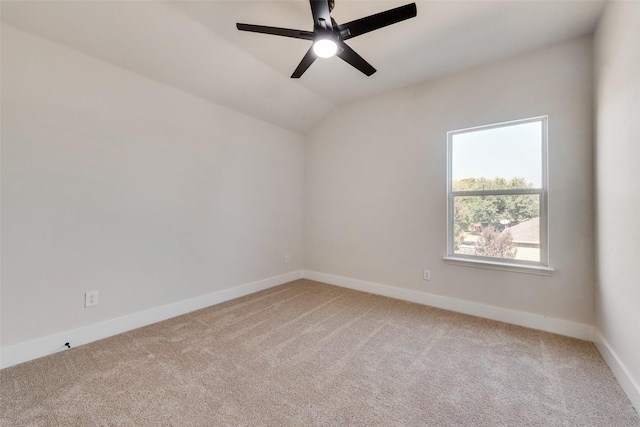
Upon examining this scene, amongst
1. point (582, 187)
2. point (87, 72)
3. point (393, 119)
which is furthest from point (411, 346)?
point (87, 72)

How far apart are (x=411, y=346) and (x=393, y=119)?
2.67 metres

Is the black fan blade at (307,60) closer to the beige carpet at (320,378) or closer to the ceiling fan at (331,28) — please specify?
the ceiling fan at (331,28)

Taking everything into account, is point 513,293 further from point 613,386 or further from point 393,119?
point 393,119

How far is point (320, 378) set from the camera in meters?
1.77

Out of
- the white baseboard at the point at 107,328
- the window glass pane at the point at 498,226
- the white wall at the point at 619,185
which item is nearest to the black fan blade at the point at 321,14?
the white wall at the point at 619,185

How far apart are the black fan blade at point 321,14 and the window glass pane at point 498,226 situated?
2.31 metres

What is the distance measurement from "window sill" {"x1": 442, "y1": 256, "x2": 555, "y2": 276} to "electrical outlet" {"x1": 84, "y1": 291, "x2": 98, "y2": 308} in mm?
3487

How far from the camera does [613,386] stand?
1692 mm

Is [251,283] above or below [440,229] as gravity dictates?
below

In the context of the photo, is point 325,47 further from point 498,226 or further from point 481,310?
point 481,310

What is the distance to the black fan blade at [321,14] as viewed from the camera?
4.97 feet

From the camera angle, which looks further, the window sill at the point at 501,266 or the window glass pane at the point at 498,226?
the window glass pane at the point at 498,226

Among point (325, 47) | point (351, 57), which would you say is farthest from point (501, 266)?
point (325, 47)

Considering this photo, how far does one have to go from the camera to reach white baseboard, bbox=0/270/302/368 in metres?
1.91
